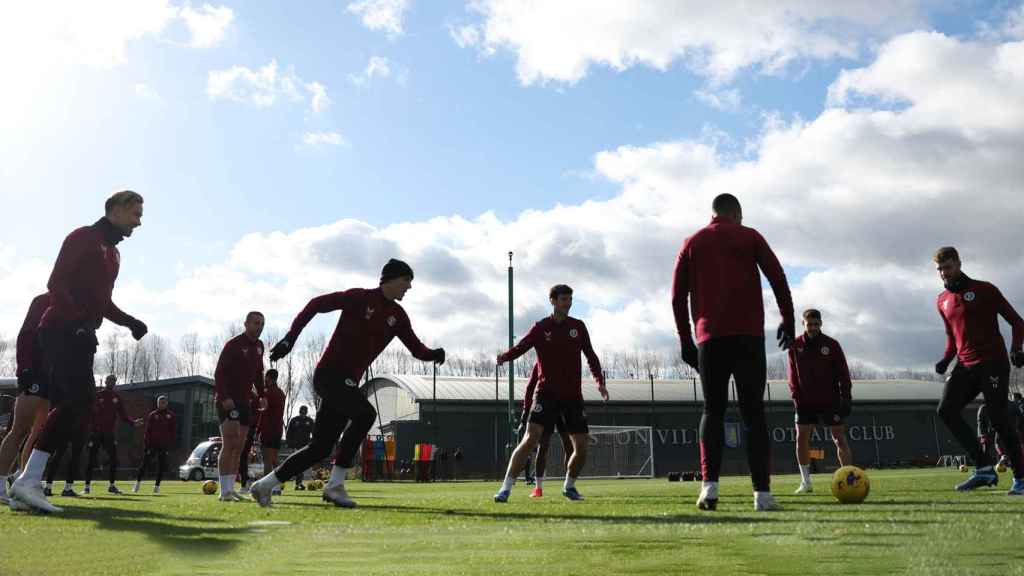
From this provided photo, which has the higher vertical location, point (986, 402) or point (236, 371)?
point (236, 371)

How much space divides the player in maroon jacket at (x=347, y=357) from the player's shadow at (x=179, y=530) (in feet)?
3.67

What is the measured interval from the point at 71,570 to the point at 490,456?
4770cm

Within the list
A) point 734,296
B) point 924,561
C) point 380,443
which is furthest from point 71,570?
point 380,443

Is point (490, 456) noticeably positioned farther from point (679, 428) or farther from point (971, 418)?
point (971, 418)

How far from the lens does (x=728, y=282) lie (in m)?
5.64

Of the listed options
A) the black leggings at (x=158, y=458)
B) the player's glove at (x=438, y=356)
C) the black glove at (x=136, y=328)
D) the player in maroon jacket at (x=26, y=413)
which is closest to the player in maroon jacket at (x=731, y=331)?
the player's glove at (x=438, y=356)

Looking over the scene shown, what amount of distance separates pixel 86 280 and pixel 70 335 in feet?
1.41

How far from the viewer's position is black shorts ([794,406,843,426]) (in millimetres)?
9531

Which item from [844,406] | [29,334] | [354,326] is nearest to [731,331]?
[354,326]

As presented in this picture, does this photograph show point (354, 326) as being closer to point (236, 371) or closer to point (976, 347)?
point (236, 371)

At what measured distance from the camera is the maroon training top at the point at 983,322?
26.4 ft

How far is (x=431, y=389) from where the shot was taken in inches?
2040

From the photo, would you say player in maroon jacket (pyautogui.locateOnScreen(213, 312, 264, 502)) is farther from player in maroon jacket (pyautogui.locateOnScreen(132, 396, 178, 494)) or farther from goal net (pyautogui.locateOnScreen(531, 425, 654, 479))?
goal net (pyautogui.locateOnScreen(531, 425, 654, 479))

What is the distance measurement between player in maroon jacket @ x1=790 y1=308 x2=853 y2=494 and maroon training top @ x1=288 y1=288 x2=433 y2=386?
5.10 m
